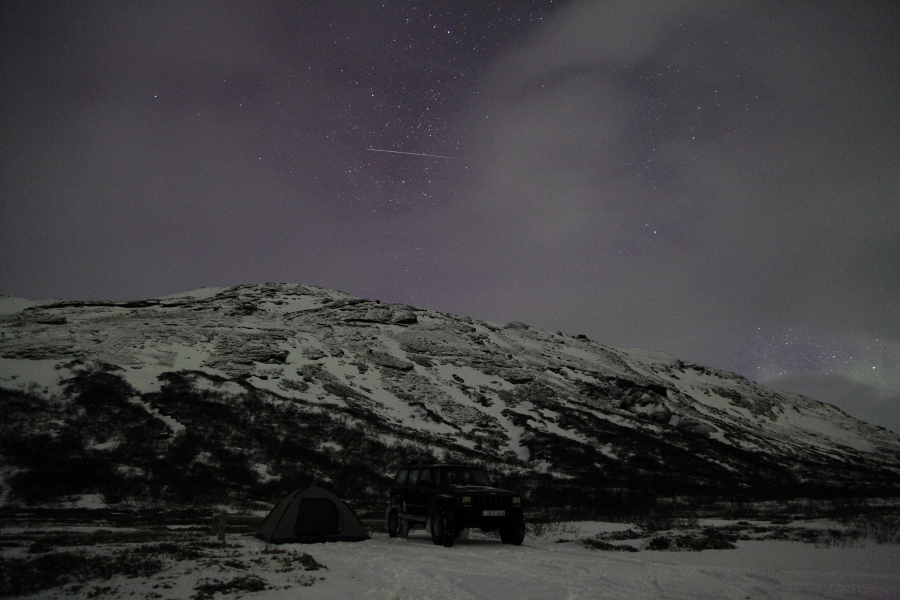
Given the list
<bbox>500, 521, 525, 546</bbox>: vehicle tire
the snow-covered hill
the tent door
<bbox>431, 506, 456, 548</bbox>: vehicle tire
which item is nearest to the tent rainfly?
the tent door

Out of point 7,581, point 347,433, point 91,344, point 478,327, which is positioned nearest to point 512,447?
point 347,433

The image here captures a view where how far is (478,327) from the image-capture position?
10088 cm

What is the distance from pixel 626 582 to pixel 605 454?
43751 mm

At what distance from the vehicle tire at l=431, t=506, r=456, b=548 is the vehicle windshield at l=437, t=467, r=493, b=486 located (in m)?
1.20

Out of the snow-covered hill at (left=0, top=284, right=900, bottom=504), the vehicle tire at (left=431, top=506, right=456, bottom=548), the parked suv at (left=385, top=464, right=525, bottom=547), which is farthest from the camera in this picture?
the snow-covered hill at (left=0, top=284, right=900, bottom=504)

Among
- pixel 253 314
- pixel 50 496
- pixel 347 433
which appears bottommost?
pixel 50 496

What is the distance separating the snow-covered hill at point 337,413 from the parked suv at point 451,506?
49.3 ft

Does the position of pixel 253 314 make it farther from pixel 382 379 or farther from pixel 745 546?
pixel 745 546

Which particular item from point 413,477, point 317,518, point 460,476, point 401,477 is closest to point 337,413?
point 401,477

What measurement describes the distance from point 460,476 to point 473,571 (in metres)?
5.71

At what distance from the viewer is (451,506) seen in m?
15.0

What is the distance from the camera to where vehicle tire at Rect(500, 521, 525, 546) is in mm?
15305

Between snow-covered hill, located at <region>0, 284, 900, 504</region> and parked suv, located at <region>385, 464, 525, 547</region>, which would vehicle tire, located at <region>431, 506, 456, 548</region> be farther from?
snow-covered hill, located at <region>0, 284, 900, 504</region>

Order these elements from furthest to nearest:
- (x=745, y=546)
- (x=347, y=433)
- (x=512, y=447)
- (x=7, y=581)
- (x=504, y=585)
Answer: (x=512, y=447) → (x=347, y=433) → (x=745, y=546) → (x=504, y=585) → (x=7, y=581)
